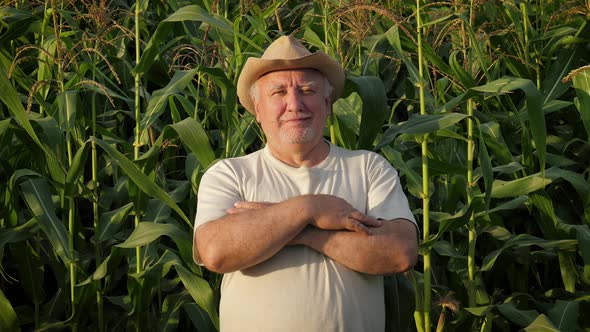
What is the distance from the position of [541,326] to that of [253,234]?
181cm

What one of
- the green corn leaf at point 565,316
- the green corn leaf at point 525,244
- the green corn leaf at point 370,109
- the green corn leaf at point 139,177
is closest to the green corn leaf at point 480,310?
the green corn leaf at point 525,244

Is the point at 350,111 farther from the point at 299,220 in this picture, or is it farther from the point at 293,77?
the point at 299,220

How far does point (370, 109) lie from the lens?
4.84 metres

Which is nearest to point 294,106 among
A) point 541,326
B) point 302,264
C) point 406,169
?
point 302,264

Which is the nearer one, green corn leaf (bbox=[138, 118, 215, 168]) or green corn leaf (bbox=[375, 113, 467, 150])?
green corn leaf (bbox=[375, 113, 467, 150])

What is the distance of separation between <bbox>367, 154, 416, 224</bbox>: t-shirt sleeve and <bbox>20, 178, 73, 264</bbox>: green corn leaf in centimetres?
188

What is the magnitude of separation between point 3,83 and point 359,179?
5.80ft

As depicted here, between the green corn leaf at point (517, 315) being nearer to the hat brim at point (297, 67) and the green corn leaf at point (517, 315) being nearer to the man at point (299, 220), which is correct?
the man at point (299, 220)

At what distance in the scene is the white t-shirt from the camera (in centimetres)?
382

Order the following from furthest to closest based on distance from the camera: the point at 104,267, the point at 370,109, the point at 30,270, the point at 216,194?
the point at 30,270 → the point at 104,267 → the point at 370,109 → the point at 216,194

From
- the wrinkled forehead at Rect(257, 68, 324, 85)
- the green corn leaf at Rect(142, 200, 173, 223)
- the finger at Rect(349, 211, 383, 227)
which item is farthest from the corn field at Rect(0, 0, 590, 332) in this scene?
the finger at Rect(349, 211, 383, 227)

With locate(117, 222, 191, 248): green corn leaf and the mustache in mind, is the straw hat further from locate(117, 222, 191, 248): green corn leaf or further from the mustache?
locate(117, 222, 191, 248): green corn leaf

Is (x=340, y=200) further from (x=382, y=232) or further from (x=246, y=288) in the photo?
(x=246, y=288)

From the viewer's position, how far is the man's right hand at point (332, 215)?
3717 mm
